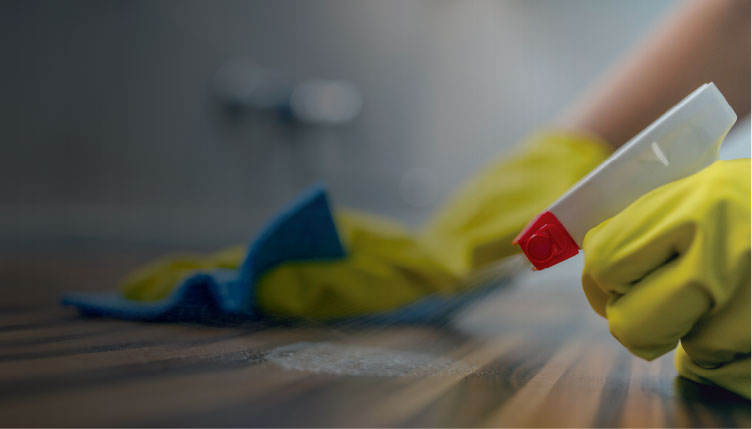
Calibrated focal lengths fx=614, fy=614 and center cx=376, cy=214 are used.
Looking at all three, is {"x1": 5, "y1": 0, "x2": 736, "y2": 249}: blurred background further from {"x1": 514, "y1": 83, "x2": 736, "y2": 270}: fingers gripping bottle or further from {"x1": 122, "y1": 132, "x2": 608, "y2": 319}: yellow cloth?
{"x1": 514, "y1": 83, "x2": 736, "y2": 270}: fingers gripping bottle

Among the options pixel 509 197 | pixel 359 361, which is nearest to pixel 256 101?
pixel 509 197

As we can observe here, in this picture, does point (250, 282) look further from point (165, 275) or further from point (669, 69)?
point (669, 69)

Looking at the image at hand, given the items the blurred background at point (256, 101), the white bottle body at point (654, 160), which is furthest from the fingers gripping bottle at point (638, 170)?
the blurred background at point (256, 101)

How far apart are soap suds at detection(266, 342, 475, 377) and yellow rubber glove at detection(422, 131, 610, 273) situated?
0.53ft

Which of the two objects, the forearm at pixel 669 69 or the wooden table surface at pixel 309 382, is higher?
the forearm at pixel 669 69

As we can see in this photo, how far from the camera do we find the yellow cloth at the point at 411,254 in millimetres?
376

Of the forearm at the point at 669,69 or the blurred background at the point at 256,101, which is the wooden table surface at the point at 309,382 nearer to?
the forearm at the point at 669,69

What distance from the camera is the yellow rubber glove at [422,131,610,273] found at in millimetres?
419

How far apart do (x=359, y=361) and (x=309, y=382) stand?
1.8 inches

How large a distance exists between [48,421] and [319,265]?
25 centimetres

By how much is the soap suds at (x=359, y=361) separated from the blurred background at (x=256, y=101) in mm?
845

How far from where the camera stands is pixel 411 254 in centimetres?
43

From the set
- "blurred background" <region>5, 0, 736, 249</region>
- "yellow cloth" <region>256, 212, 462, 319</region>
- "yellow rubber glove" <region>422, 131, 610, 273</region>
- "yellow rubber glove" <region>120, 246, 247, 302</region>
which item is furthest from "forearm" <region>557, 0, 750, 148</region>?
"blurred background" <region>5, 0, 736, 249</region>

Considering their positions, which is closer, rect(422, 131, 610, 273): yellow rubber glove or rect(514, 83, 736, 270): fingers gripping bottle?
rect(514, 83, 736, 270): fingers gripping bottle
